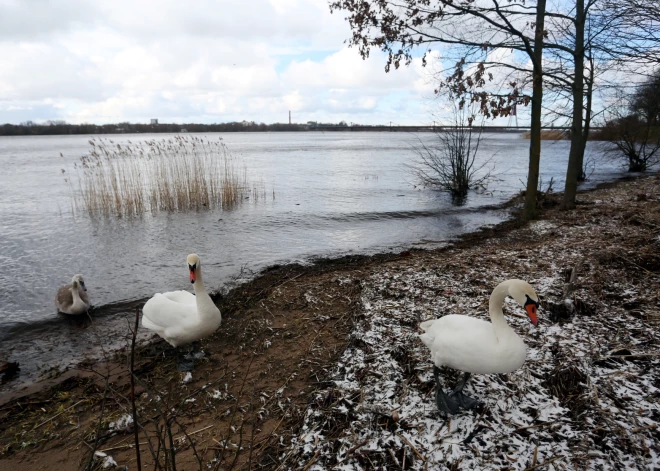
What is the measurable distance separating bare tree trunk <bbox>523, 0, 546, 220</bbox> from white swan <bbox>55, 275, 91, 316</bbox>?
10.0 meters

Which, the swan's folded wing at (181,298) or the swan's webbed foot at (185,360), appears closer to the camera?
the swan's webbed foot at (185,360)

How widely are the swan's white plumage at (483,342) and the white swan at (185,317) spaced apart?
8.91 feet

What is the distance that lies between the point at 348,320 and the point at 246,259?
16.7 feet

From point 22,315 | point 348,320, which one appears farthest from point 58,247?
point 348,320

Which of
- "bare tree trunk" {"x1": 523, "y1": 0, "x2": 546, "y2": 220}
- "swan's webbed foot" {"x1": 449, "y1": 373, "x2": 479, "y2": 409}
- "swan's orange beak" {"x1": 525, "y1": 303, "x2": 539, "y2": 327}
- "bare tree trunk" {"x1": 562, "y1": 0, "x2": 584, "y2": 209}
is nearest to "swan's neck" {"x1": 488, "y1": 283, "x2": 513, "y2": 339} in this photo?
"swan's orange beak" {"x1": 525, "y1": 303, "x2": 539, "y2": 327}

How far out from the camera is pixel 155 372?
15.8ft

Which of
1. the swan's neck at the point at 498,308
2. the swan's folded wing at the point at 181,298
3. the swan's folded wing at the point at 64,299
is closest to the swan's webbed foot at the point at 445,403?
the swan's neck at the point at 498,308

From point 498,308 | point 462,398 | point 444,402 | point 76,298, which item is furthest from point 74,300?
point 498,308

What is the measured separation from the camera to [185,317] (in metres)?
4.90

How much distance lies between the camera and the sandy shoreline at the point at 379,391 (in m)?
3.06

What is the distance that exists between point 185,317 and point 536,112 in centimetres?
946

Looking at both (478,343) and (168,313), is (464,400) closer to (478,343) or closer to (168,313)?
(478,343)

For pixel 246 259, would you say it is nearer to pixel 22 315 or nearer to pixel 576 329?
pixel 22 315

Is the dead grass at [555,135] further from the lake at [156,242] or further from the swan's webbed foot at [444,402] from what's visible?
the swan's webbed foot at [444,402]
